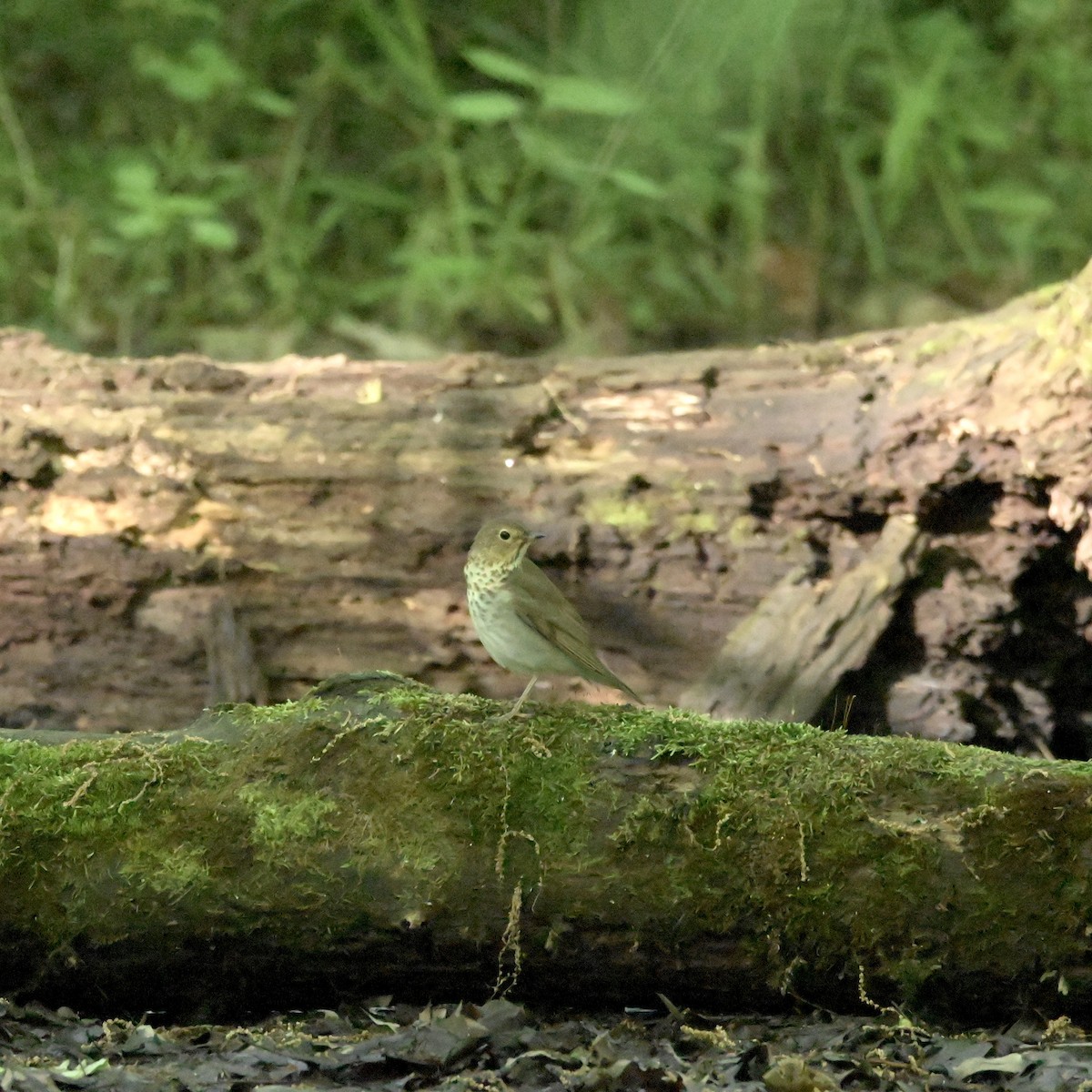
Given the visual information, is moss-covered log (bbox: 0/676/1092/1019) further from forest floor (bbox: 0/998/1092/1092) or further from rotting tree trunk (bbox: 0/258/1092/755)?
rotting tree trunk (bbox: 0/258/1092/755)

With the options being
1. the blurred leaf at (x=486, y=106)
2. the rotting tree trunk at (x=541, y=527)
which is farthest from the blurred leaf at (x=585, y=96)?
the rotting tree trunk at (x=541, y=527)

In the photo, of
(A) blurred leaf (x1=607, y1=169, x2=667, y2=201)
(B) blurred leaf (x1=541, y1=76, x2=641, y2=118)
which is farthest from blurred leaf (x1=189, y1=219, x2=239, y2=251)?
(A) blurred leaf (x1=607, y1=169, x2=667, y2=201)

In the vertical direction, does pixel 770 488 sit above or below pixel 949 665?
above

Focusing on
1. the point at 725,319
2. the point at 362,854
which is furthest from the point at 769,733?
the point at 725,319

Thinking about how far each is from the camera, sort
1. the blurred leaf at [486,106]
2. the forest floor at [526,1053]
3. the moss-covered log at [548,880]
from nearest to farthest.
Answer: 1. the forest floor at [526,1053]
2. the moss-covered log at [548,880]
3. the blurred leaf at [486,106]

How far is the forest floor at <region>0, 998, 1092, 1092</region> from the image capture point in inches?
101

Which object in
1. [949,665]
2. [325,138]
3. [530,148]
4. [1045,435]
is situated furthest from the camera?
[325,138]

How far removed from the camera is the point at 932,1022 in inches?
113

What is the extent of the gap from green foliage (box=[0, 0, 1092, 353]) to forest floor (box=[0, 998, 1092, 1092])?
5.13 meters

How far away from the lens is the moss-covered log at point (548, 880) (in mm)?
2887

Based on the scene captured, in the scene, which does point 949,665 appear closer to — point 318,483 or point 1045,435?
point 1045,435

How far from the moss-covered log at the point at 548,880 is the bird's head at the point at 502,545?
3.08 feet

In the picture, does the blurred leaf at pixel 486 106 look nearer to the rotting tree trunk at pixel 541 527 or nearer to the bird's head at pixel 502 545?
the rotting tree trunk at pixel 541 527

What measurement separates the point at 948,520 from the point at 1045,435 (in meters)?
0.46
